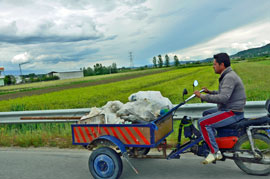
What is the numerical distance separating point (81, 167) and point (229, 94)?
2.87m

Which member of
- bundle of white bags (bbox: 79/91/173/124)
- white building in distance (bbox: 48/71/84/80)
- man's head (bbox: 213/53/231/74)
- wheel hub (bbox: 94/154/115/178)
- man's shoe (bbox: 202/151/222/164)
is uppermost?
white building in distance (bbox: 48/71/84/80)

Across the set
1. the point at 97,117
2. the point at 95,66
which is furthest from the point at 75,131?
the point at 95,66

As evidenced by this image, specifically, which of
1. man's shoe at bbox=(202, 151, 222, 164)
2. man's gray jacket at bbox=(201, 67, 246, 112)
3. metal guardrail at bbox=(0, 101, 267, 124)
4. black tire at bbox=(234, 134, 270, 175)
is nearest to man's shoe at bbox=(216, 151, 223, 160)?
man's shoe at bbox=(202, 151, 222, 164)

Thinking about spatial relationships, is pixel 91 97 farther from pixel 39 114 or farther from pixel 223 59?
pixel 223 59

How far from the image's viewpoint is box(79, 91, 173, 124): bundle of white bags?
3863mm

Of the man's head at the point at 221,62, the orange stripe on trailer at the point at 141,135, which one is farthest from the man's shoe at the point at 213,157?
the man's head at the point at 221,62

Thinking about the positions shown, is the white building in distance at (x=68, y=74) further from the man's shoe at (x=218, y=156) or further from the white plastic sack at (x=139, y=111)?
the man's shoe at (x=218, y=156)

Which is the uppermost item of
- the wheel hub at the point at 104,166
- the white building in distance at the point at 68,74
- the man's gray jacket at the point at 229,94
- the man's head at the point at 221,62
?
the white building in distance at the point at 68,74

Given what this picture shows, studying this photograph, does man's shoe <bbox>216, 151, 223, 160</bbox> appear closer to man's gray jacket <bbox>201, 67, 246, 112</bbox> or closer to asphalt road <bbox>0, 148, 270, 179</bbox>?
asphalt road <bbox>0, 148, 270, 179</bbox>

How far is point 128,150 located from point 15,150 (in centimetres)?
341

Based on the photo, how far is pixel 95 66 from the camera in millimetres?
122875

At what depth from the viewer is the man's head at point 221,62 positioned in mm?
3625

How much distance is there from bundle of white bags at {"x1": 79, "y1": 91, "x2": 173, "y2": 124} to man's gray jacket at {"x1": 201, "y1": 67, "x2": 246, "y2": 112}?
818 millimetres

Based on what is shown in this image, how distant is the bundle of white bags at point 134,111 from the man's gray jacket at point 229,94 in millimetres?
818
